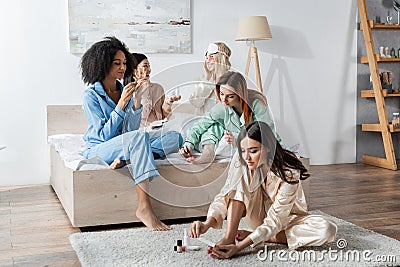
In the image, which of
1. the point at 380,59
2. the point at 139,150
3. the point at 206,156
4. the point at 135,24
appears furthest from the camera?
the point at 380,59

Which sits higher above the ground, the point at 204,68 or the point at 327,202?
the point at 204,68

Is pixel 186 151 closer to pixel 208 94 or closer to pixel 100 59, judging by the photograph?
pixel 208 94

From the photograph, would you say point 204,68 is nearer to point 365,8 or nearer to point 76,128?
point 76,128

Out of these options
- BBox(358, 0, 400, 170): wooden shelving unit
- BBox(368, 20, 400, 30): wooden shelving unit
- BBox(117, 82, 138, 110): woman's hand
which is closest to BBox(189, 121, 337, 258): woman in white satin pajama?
BBox(117, 82, 138, 110): woman's hand

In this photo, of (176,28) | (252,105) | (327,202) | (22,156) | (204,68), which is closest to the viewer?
(204,68)

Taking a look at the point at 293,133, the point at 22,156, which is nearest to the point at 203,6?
the point at 293,133

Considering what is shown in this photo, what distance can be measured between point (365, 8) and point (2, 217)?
346 centimetres

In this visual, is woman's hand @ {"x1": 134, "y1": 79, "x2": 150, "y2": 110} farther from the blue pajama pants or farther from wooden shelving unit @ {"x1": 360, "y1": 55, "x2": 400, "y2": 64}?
wooden shelving unit @ {"x1": 360, "y1": 55, "x2": 400, "y2": 64}

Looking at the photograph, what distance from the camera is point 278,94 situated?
4969mm

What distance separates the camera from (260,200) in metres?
2.51

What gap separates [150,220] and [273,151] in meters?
0.78

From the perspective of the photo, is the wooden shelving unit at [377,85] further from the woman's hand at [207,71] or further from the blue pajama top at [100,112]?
the woman's hand at [207,71]

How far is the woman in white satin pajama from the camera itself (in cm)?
237

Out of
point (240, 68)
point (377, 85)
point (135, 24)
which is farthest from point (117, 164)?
point (377, 85)
